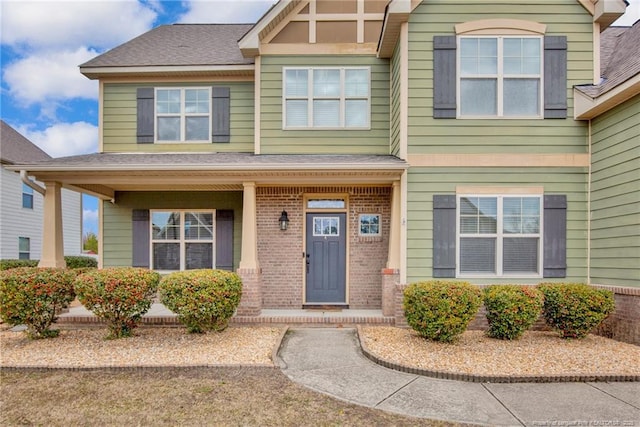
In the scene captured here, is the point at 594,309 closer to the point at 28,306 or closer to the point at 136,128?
the point at 28,306

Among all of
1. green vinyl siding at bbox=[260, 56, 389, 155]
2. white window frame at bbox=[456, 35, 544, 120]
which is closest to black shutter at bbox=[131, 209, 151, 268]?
green vinyl siding at bbox=[260, 56, 389, 155]

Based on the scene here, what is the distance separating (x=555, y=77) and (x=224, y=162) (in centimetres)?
628

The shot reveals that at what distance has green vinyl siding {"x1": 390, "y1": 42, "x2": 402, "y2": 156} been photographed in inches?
305

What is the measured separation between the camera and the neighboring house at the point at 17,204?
14969 millimetres

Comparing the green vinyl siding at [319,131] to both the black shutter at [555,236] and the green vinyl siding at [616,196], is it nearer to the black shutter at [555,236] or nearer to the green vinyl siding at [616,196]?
the black shutter at [555,236]

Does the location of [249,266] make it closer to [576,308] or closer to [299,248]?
[299,248]

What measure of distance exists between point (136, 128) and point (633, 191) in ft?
32.1

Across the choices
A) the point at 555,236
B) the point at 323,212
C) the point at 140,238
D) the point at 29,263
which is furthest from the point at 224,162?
the point at 29,263

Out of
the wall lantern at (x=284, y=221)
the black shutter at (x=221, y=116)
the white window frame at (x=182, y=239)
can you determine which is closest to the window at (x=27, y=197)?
the white window frame at (x=182, y=239)

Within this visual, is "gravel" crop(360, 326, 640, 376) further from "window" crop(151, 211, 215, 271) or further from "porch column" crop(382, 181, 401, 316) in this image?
"window" crop(151, 211, 215, 271)

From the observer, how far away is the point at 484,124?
7.33 m

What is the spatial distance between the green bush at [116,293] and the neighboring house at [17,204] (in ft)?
36.8

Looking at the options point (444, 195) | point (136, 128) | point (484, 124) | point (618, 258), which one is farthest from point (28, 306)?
point (618, 258)

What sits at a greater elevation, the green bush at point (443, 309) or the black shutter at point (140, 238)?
the black shutter at point (140, 238)
